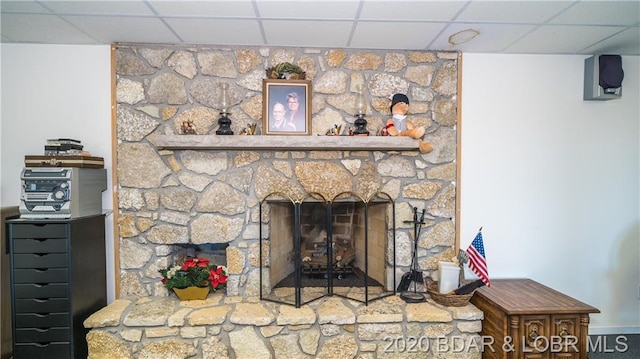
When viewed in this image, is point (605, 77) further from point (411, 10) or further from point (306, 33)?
point (306, 33)

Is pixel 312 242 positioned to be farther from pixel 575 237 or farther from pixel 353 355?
pixel 575 237

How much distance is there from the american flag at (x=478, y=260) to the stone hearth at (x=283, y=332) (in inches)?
10.6

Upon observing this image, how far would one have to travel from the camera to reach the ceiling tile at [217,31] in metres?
2.08

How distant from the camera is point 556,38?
2309 mm

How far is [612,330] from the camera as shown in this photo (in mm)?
2668

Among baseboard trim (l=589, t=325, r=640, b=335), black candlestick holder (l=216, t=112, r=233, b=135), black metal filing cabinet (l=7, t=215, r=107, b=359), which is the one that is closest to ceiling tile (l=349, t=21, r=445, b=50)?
black candlestick holder (l=216, t=112, r=233, b=135)

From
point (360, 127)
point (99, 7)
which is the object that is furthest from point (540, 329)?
point (99, 7)

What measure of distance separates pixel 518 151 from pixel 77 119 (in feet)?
11.6

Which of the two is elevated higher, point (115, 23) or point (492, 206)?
point (115, 23)

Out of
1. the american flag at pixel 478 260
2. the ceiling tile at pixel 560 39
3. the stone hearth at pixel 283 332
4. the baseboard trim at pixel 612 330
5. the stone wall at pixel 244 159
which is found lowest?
the baseboard trim at pixel 612 330

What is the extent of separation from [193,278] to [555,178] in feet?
9.98

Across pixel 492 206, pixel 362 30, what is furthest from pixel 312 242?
pixel 362 30

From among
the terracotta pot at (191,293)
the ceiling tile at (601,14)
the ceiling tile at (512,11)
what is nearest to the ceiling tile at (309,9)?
the ceiling tile at (512,11)

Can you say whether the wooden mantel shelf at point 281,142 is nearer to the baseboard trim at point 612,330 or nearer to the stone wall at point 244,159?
the stone wall at point 244,159
